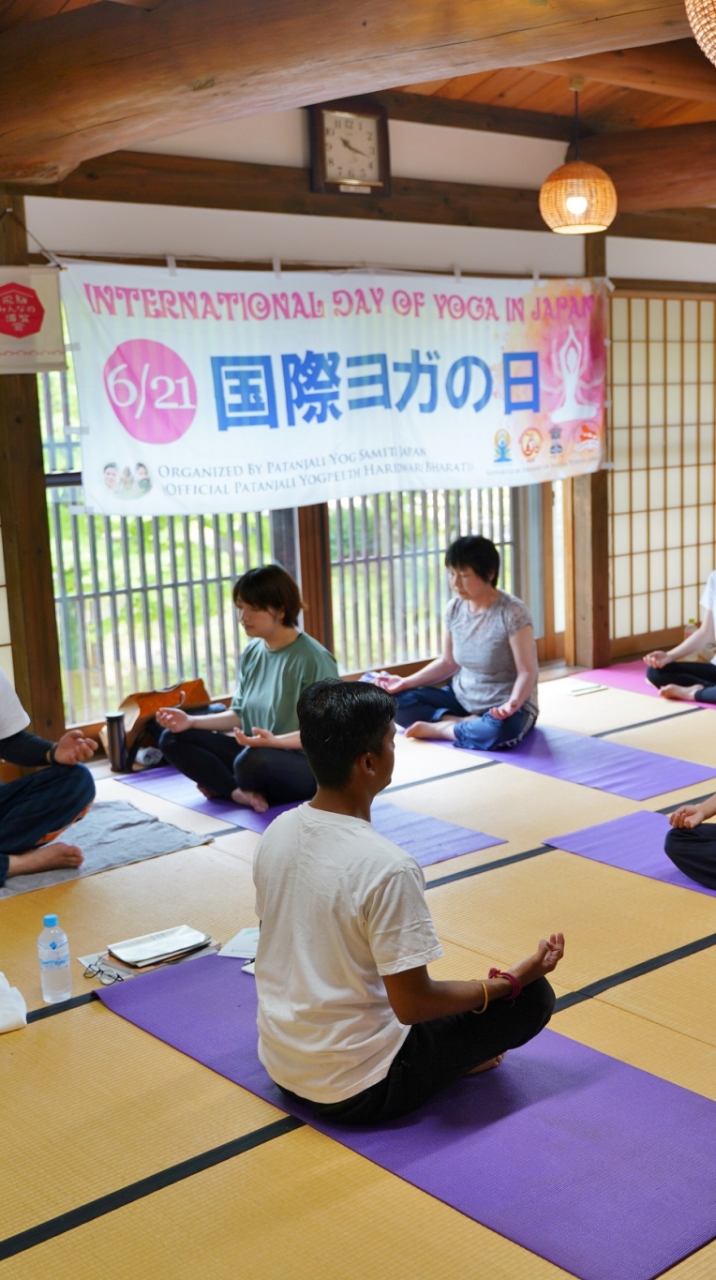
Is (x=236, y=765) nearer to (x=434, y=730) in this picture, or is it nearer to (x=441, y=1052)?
(x=434, y=730)

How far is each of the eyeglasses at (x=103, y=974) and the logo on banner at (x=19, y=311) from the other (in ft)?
8.09

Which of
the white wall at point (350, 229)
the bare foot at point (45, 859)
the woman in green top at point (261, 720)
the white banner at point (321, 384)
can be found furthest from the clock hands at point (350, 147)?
the bare foot at point (45, 859)

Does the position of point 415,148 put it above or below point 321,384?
above

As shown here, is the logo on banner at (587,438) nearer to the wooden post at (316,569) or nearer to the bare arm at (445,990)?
the wooden post at (316,569)

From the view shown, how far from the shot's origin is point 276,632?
444 cm

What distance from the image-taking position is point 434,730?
18.2 feet

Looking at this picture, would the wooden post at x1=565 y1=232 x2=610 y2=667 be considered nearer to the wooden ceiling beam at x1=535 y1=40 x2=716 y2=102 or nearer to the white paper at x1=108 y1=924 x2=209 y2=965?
the wooden ceiling beam at x1=535 y1=40 x2=716 y2=102

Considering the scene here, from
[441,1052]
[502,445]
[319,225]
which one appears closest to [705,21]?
[441,1052]

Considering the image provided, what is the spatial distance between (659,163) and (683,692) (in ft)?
8.65

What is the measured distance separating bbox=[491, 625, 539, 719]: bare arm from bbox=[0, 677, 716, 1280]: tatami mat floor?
23.2 inches

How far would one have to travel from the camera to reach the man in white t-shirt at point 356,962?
7.20 ft

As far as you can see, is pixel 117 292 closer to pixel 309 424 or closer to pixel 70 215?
pixel 70 215

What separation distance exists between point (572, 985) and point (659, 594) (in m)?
4.80

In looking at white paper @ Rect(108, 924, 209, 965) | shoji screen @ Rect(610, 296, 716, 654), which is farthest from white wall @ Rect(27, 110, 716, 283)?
white paper @ Rect(108, 924, 209, 965)
